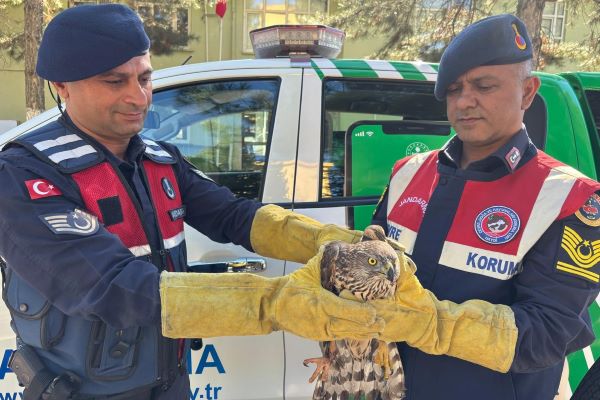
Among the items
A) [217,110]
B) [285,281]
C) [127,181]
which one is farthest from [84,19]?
[217,110]

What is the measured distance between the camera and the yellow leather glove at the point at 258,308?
1045mm

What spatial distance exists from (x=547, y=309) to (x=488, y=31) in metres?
0.69

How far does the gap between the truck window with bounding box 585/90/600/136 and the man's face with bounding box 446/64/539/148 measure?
1.29m

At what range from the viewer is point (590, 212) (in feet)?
3.89

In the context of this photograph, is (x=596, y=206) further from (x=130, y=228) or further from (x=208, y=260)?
(x=208, y=260)

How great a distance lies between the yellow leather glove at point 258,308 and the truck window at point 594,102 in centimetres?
194

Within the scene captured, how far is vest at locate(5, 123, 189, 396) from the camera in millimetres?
1235

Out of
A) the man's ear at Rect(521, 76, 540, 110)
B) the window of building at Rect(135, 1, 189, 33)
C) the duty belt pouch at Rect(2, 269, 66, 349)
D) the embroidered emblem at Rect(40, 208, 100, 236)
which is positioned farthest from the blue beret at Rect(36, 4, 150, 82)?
the window of building at Rect(135, 1, 189, 33)

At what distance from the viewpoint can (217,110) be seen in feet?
7.24

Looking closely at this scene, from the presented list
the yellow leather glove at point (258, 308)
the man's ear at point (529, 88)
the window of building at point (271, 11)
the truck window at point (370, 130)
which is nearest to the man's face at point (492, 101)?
the man's ear at point (529, 88)

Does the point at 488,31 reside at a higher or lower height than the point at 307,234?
higher

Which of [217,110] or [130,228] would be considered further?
[217,110]

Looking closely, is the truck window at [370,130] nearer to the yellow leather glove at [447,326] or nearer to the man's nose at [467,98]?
the man's nose at [467,98]

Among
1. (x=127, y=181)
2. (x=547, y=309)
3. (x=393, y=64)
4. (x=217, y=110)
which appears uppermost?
(x=393, y=64)
